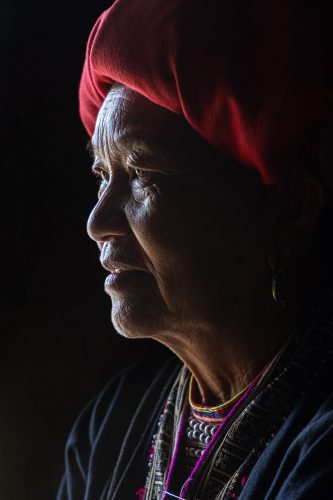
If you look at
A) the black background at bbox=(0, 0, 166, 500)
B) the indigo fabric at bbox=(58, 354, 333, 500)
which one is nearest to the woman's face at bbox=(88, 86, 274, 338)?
the indigo fabric at bbox=(58, 354, 333, 500)

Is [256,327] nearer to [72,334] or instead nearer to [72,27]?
[72,334]

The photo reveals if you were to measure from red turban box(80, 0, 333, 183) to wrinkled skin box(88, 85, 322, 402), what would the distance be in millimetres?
59

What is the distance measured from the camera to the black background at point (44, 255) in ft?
5.25

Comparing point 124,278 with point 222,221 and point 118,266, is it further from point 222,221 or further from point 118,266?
point 222,221

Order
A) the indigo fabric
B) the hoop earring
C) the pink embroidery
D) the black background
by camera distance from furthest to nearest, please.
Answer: the black background < the pink embroidery < the hoop earring < the indigo fabric

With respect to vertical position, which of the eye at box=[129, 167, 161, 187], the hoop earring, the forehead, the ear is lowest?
the hoop earring

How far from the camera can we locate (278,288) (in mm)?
1155

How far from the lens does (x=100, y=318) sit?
1.72 meters

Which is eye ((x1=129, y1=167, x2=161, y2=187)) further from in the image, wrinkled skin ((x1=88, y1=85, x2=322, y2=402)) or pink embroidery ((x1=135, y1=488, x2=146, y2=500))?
pink embroidery ((x1=135, y1=488, x2=146, y2=500))

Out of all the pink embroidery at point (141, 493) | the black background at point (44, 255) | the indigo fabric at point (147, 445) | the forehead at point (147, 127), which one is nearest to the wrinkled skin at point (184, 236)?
the forehead at point (147, 127)

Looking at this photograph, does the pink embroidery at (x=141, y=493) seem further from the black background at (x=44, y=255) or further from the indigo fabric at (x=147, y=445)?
the black background at (x=44, y=255)

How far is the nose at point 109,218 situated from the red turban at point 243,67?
0.19 meters

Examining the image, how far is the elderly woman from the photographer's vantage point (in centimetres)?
107

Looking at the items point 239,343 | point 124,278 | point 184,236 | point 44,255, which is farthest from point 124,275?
point 44,255
